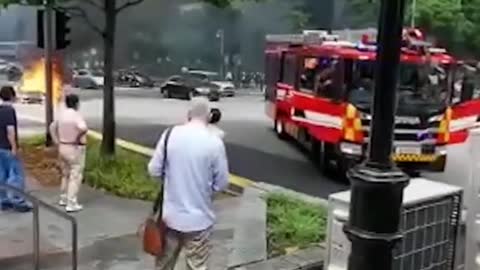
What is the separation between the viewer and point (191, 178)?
→ 17.8 ft

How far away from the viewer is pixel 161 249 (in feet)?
18.5

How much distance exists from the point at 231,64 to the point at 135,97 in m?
18.1

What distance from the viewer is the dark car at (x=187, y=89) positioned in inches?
1758

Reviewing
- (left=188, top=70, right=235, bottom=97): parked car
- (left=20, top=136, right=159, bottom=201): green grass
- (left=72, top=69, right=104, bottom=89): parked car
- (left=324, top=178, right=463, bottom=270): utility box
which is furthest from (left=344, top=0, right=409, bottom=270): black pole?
(left=72, top=69, right=104, bottom=89): parked car

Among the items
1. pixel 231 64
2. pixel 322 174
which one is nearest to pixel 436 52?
pixel 322 174

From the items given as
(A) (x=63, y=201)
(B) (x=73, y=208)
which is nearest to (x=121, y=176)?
(A) (x=63, y=201)

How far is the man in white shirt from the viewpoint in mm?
9164

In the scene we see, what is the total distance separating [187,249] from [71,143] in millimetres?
4094

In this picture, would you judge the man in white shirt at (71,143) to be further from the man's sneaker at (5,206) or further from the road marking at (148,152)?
the road marking at (148,152)

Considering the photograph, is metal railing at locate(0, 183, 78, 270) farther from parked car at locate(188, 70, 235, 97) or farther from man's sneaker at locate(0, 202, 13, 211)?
parked car at locate(188, 70, 235, 97)

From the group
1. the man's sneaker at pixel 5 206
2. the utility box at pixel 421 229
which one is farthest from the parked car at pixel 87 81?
the utility box at pixel 421 229

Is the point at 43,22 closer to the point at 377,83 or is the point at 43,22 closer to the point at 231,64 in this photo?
the point at 377,83

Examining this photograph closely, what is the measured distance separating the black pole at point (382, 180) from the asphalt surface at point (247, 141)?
393 inches

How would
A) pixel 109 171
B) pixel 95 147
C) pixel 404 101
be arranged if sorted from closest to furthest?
pixel 109 171, pixel 404 101, pixel 95 147
